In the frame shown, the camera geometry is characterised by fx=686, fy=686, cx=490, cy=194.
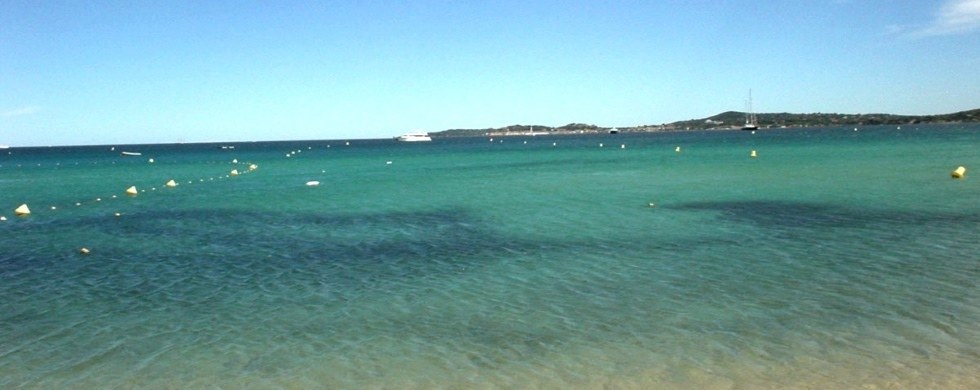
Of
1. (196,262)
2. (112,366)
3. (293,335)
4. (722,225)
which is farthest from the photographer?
(722,225)

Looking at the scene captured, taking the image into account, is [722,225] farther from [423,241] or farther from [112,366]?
[112,366]

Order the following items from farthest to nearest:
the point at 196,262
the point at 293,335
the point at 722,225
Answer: the point at 722,225 < the point at 196,262 < the point at 293,335

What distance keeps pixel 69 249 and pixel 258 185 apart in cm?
2805

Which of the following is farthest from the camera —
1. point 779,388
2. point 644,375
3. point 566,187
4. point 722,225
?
point 566,187

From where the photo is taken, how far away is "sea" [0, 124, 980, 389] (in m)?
9.97

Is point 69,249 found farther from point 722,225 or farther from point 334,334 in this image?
point 722,225

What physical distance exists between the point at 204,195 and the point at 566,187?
21861 mm

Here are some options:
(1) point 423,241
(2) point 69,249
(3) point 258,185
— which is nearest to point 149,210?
(2) point 69,249

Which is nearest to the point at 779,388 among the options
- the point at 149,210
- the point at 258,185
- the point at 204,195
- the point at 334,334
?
the point at 334,334

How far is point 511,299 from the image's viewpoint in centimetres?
1369

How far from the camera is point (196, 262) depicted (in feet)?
61.4

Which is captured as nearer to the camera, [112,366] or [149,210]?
[112,366]

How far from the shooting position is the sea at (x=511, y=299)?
9.97 meters

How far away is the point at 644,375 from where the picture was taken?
31.5 feet
